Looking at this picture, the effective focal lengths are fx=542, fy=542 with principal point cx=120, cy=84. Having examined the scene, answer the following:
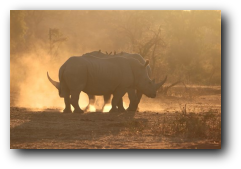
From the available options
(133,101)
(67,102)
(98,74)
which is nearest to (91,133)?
(67,102)

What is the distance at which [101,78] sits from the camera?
16234 mm

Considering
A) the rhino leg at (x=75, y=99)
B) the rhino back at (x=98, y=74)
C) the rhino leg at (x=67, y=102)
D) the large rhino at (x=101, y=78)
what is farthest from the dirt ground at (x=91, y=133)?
the rhino back at (x=98, y=74)

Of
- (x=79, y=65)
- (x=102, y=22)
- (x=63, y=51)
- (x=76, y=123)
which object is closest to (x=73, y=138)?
(x=76, y=123)

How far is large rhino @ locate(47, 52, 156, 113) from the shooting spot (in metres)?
15.5

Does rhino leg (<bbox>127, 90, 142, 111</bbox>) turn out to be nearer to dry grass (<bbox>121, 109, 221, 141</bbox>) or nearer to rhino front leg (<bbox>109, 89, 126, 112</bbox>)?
rhino front leg (<bbox>109, 89, 126, 112</bbox>)

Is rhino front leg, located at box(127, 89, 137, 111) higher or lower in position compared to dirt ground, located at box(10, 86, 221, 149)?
higher

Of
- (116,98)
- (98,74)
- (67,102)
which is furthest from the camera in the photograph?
(116,98)

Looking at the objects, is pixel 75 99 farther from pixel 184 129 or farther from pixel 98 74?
pixel 184 129

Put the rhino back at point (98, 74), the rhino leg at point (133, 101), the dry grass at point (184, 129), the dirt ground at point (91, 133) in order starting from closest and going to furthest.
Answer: the dirt ground at point (91, 133) < the dry grass at point (184, 129) < the rhino back at point (98, 74) < the rhino leg at point (133, 101)

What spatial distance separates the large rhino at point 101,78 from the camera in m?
15.5

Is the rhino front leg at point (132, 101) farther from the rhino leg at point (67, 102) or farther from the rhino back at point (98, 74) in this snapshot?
the rhino leg at point (67, 102)

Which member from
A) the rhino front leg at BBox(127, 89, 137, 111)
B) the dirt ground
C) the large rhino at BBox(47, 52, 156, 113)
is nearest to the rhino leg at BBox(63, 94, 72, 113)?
the large rhino at BBox(47, 52, 156, 113)

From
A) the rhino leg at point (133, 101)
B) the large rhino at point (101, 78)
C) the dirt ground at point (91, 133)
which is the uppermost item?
the large rhino at point (101, 78)
